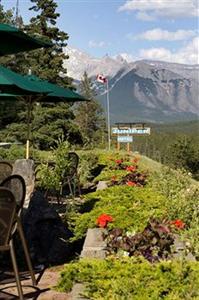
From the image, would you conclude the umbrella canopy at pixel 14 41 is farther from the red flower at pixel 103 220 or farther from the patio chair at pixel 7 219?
the red flower at pixel 103 220

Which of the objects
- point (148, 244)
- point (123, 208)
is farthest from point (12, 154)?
point (148, 244)

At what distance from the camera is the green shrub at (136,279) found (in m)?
3.03

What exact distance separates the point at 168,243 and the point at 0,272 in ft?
4.99

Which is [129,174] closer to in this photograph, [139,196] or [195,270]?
[139,196]

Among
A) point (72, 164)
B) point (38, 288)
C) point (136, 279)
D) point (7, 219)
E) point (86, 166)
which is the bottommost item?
point (38, 288)

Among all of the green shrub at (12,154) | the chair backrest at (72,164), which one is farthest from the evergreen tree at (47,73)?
the chair backrest at (72,164)

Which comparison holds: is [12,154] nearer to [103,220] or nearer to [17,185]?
[103,220]

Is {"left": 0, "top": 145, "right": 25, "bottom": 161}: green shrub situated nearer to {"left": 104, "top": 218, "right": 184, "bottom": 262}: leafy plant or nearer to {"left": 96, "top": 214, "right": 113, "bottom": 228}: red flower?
{"left": 96, "top": 214, "right": 113, "bottom": 228}: red flower

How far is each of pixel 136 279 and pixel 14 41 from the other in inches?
89.5

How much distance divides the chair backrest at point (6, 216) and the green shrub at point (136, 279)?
18.9 inches

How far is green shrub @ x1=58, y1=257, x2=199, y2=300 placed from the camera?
3031mm

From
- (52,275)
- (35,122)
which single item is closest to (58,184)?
(52,275)

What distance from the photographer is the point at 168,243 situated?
396cm

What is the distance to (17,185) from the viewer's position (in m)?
4.10
